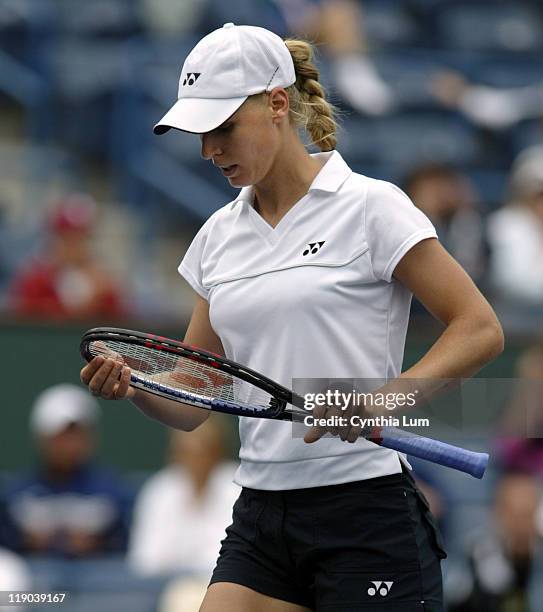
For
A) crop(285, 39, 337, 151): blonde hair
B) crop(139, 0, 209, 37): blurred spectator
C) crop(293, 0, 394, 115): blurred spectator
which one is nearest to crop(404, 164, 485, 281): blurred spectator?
crop(293, 0, 394, 115): blurred spectator

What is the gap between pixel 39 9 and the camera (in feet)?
29.5

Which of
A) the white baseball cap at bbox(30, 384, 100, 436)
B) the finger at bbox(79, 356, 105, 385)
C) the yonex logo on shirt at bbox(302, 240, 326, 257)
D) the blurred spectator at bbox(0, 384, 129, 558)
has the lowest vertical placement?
the blurred spectator at bbox(0, 384, 129, 558)

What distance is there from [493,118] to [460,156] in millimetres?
428

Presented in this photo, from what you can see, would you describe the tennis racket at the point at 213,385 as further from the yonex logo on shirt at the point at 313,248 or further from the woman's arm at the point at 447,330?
the yonex logo on shirt at the point at 313,248

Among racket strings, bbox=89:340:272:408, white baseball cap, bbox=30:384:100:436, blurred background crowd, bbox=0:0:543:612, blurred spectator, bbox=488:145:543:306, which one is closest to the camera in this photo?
racket strings, bbox=89:340:272:408

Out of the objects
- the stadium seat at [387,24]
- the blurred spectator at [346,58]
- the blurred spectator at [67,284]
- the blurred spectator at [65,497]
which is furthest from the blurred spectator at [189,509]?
the stadium seat at [387,24]

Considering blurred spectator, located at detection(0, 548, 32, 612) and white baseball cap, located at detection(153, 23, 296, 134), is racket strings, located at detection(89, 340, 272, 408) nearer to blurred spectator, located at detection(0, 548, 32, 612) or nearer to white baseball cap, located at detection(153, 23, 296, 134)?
white baseball cap, located at detection(153, 23, 296, 134)

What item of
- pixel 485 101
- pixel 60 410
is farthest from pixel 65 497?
pixel 485 101

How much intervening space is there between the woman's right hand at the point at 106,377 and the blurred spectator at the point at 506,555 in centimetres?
267

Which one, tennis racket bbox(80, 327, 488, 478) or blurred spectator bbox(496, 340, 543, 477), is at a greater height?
tennis racket bbox(80, 327, 488, 478)

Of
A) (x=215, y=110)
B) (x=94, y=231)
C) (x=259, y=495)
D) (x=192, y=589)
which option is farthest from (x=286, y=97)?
(x=94, y=231)

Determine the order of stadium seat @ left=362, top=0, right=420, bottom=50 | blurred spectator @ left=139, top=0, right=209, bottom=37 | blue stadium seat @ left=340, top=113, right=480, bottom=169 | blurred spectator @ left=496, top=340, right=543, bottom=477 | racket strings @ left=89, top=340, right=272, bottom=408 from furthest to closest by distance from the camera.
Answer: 1. stadium seat @ left=362, top=0, right=420, bottom=50
2. blurred spectator @ left=139, top=0, right=209, bottom=37
3. blue stadium seat @ left=340, top=113, right=480, bottom=169
4. blurred spectator @ left=496, top=340, right=543, bottom=477
5. racket strings @ left=89, top=340, right=272, bottom=408

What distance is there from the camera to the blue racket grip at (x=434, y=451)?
287 cm

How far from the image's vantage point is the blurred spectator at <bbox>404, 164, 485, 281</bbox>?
6816 mm
